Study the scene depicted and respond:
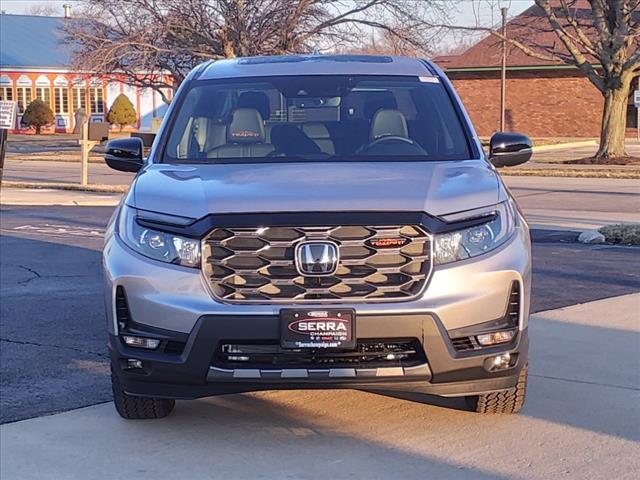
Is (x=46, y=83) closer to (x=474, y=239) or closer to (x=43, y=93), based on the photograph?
(x=43, y=93)

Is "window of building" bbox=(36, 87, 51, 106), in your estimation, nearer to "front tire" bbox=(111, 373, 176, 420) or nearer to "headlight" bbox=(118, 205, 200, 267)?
"front tire" bbox=(111, 373, 176, 420)

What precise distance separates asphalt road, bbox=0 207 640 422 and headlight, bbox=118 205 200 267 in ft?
4.30

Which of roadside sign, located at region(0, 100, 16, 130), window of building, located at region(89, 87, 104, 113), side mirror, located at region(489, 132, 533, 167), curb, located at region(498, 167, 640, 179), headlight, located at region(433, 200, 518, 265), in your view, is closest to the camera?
headlight, located at region(433, 200, 518, 265)

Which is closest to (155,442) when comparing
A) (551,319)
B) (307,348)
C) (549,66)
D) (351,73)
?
(307,348)

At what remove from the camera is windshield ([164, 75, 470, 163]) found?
5871 millimetres

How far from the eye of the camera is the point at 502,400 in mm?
5285

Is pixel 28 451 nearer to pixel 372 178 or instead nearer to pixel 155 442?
pixel 155 442

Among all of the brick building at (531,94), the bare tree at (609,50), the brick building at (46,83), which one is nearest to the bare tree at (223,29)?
the bare tree at (609,50)

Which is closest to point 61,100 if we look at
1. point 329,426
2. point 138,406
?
point 138,406

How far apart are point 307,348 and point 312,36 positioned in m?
31.3

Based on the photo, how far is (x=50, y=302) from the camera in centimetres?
894

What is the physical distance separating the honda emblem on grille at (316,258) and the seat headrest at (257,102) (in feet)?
5.79

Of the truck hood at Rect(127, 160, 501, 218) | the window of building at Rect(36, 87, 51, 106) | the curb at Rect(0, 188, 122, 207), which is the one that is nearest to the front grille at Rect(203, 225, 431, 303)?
the truck hood at Rect(127, 160, 501, 218)

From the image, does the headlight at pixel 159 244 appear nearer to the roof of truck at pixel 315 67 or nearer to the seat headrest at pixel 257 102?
Answer: the seat headrest at pixel 257 102
